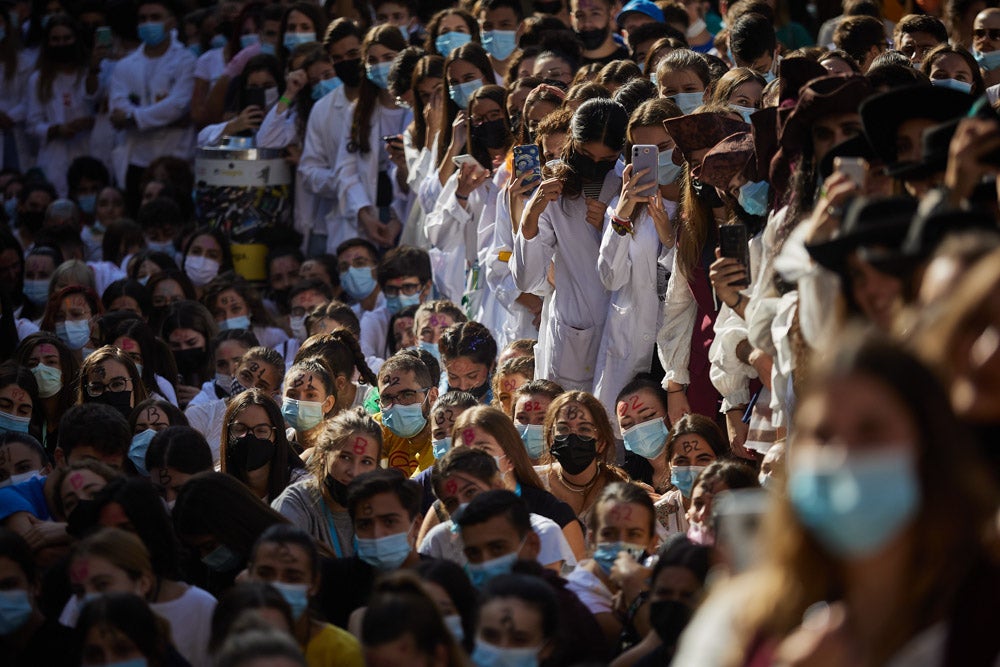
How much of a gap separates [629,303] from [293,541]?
8.97 feet

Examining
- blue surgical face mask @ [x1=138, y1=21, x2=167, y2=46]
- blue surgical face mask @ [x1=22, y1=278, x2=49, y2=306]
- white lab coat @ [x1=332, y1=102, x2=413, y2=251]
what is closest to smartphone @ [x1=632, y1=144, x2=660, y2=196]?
white lab coat @ [x1=332, y1=102, x2=413, y2=251]

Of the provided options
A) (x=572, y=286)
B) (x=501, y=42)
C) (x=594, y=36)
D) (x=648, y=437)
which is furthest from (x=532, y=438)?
(x=501, y=42)

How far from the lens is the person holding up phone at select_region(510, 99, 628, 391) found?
8070 millimetres

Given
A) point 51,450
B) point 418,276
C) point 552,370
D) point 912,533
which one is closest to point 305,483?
point 552,370

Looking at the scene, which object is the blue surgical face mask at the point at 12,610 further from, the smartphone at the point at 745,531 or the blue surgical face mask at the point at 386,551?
the smartphone at the point at 745,531

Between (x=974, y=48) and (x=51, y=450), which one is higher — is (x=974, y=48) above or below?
above

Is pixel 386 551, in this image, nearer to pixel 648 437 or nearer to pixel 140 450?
pixel 648 437

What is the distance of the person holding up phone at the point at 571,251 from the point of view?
8.07m

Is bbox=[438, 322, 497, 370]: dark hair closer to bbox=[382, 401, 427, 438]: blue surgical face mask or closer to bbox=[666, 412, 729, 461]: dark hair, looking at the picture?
bbox=[382, 401, 427, 438]: blue surgical face mask

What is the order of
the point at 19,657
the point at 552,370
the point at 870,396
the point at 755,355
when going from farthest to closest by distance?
the point at 552,370 → the point at 755,355 → the point at 19,657 → the point at 870,396

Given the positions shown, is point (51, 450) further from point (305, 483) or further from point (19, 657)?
point (19, 657)

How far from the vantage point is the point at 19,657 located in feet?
18.6

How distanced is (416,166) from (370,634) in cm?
654

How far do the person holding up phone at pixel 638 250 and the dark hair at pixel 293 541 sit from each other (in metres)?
2.53
